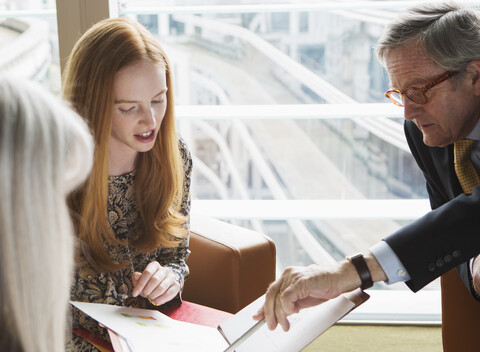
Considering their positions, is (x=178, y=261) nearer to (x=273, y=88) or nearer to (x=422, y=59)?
(x=422, y=59)

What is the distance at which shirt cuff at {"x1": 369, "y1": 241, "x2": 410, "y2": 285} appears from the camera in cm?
141

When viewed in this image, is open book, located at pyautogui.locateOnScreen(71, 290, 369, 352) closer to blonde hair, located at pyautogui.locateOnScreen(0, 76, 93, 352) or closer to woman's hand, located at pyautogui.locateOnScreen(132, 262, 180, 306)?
woman's hand, located at pyautogui.locateOnScreen(132, 262, 180, 306)

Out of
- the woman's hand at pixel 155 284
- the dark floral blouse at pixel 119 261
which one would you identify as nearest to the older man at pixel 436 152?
the woman's hand at pixel 155 284

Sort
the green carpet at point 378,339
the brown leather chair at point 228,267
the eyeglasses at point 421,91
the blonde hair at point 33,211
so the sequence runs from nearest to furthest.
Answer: the blonde hair at point 33,211 < the eyeglasses at point 421,91 < the brown leather chair at point 228,267 < the green carpet at point 378,339

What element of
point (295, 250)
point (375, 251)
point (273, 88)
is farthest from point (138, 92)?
point (295, 250)

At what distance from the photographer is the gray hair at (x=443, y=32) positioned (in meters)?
1.64

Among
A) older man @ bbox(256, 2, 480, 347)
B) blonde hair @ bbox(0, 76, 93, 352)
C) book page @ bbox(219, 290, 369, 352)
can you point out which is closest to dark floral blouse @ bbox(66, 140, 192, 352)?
book page @ bbox(219, 290, 369, 352)

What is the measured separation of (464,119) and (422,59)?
0.67ft

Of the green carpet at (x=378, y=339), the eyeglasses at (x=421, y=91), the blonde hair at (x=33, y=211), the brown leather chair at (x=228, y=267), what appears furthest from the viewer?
the green carpet at (x=378, y=339)

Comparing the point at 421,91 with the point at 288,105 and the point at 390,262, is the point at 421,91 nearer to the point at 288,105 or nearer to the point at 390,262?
the point at 390,262

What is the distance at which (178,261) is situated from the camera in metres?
1.80

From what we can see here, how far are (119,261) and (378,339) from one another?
4.38 ft

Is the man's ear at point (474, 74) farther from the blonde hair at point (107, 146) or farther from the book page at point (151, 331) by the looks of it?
the book page at point (151, 331)

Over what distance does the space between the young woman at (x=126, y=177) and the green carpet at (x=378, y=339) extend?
1.03 m
